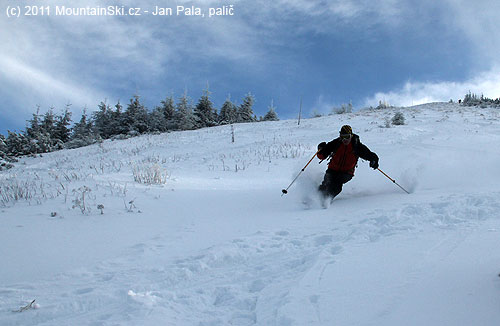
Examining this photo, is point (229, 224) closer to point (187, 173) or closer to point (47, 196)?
point (47, 196)

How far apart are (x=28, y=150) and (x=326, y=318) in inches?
1351

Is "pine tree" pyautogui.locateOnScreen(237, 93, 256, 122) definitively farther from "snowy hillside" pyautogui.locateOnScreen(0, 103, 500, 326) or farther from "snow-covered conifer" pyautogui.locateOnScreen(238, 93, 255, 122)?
"snowy hillside" pyautogui.locateOnScreen(0, 103, 500, 326)

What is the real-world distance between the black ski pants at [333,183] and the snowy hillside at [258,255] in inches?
10.0

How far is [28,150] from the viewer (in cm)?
2727

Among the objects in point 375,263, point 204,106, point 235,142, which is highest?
point 204,106

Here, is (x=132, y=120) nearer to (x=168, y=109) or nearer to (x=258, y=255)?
(x=168, y=109)

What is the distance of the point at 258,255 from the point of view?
9.78 ft

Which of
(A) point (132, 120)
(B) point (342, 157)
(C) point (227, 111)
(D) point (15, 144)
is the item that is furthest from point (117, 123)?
(B) point (342, 157)

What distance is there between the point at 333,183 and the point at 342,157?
604mm

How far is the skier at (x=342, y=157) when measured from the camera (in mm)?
5355

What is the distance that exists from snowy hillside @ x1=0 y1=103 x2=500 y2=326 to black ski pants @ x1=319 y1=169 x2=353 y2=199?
0.25 m

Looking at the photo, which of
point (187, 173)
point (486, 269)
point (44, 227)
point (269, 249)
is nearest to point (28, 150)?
point (187, 173)

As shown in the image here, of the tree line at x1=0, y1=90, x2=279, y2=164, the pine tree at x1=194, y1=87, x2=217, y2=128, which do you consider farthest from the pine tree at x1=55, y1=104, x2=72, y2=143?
the pine tree at x1=194, y1=87, x2=217, y2=128

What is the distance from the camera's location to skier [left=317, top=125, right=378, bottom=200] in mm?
5355
